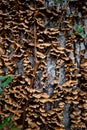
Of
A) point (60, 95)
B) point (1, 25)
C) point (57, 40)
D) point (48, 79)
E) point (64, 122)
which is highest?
point (1, 25)

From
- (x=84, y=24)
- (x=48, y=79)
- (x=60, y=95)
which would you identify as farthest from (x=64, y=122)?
(x=84, y=24)

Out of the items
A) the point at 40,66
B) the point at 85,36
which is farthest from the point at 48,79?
the point at 85,36

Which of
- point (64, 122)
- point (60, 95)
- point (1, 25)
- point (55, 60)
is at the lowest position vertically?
point (64, 122)

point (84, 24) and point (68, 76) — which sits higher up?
point (84, 24)

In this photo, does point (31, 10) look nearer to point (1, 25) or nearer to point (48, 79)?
point (1, 25)

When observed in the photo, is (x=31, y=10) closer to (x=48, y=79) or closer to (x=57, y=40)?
(x=57, y=40)

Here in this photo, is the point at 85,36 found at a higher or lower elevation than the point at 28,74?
higher
